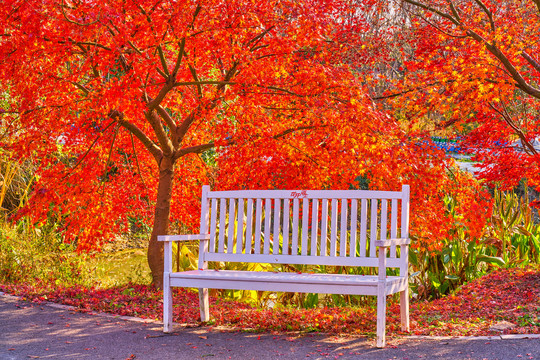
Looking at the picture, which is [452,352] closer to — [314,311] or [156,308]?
[314,311]

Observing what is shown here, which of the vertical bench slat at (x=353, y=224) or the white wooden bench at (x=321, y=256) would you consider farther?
the vertical bench slat at (x=353, y=224)

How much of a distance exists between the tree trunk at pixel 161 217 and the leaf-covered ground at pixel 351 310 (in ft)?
0.70

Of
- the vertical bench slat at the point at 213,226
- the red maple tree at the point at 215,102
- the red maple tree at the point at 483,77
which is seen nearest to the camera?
the red maple tree at the point at 215,102

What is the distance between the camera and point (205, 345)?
151 inches

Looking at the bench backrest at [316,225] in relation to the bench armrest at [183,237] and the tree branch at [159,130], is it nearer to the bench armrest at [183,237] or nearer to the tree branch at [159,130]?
the bench armrest at [183,237]

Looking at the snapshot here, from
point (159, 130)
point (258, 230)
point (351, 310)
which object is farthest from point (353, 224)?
point (159, 130)

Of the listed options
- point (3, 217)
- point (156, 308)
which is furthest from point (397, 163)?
point (3, 217)

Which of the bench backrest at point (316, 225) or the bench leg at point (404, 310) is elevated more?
the bench backrest at point (316, 225)

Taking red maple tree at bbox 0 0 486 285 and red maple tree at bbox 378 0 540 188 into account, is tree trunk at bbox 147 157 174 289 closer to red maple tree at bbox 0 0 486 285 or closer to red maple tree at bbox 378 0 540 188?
red maple tree at bbox 0 0 486 285

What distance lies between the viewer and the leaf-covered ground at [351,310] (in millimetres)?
4277

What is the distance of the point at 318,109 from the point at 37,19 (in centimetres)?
218

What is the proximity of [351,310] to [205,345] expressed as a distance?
1.71m

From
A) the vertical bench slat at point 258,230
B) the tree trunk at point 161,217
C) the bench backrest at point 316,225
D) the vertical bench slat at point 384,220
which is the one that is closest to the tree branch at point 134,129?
the tree trunk at point 161,217

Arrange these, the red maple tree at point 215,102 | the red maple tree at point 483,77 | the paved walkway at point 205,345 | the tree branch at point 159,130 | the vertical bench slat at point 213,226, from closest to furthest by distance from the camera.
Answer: the paved walkway at point 205,345, the red maple tree at point 215,102, the vertical bench slat at point 213,226, the red maple tree at point 483,77, the tree branch at point 159,130
